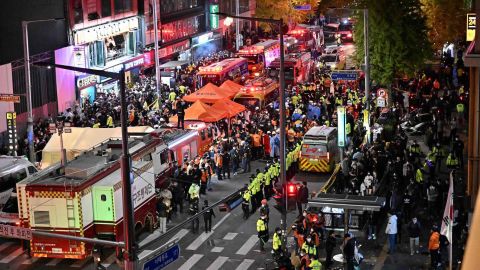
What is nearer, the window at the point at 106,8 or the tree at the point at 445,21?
the window at the point at 106,8

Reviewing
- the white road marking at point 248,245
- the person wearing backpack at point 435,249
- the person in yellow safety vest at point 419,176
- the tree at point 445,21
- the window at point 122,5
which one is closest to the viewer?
the person wearing backpack at point 435,249

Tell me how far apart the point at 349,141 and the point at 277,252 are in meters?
18.8

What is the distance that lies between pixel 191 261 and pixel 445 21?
47024mm

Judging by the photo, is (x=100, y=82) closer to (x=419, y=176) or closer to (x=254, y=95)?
(x=254, y=95)

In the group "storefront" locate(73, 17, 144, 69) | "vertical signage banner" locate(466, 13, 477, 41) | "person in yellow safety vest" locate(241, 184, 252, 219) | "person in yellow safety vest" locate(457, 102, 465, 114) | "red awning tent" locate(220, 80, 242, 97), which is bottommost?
"person in yellow safety vest" locate(241, 184, 252, 219)

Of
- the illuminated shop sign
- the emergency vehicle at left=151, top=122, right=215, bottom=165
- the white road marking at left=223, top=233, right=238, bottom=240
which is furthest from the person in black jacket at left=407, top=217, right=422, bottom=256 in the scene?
the illuminated shop sign

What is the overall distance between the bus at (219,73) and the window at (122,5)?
10.7m

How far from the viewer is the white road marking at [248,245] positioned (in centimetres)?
2594

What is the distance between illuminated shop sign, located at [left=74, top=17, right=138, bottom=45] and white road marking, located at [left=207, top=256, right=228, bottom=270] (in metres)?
32.1

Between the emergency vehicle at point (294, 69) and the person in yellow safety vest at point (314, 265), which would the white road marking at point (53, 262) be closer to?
the person in yellow safety vest at point (314, 265)

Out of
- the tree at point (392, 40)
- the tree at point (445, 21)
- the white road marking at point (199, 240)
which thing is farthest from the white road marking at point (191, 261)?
the tree at point (445, 21)

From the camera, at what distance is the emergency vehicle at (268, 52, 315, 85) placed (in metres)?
59.2

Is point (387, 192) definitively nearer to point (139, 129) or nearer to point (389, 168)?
point (389, 168)

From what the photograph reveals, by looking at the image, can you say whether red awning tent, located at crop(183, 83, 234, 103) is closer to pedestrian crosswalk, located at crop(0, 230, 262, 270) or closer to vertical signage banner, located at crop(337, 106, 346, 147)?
vertical signage banner, located at crop(337, 106, 346, 147)
